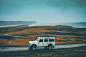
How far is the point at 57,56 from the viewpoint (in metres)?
7.53

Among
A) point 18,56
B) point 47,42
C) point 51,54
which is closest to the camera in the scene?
point 18,56

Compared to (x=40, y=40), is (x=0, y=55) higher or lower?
lower

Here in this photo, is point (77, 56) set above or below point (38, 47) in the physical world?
below

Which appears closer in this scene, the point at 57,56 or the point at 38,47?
the point at 57,56

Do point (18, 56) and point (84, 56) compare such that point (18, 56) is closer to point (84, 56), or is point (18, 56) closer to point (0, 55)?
point (0, 55)

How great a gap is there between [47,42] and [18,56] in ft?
9.02

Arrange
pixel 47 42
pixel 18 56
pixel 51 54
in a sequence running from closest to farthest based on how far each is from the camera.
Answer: pixel 18 56
pixel 51 54
pixel 47 42

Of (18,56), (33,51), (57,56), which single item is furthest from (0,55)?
(57,56)

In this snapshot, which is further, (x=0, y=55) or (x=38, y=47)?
(x=38, y=47)

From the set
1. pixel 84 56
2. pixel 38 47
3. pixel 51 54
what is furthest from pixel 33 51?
pixel 84 56

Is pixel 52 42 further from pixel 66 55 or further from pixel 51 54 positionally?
pixel 66 55

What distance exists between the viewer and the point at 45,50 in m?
8.66

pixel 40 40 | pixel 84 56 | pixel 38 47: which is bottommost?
pixel 84 56

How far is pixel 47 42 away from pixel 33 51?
1.52 metres
